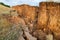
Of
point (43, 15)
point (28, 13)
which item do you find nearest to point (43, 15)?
point (43, 15)

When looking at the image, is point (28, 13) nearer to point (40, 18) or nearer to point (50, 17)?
point (40, 18)

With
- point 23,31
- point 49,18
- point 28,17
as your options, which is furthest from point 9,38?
point 49,18

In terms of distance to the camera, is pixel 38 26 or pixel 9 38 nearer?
pixel 9 38

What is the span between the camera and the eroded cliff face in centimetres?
207

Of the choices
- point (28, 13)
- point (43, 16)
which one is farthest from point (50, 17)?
point (28, 13)

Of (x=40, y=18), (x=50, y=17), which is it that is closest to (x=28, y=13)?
(x=40, y=18)

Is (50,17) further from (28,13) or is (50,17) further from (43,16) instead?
(28,13)

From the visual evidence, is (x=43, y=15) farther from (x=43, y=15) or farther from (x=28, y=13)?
(x=28, y=13)

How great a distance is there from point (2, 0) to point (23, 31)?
404mm

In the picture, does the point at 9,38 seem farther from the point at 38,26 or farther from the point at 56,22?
the point at 56,22

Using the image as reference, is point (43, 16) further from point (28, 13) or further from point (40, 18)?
point (28, 13)

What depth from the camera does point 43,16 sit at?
6.90 feet

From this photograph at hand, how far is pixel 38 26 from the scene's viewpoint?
6.80ft

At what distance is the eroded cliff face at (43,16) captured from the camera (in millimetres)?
2072
